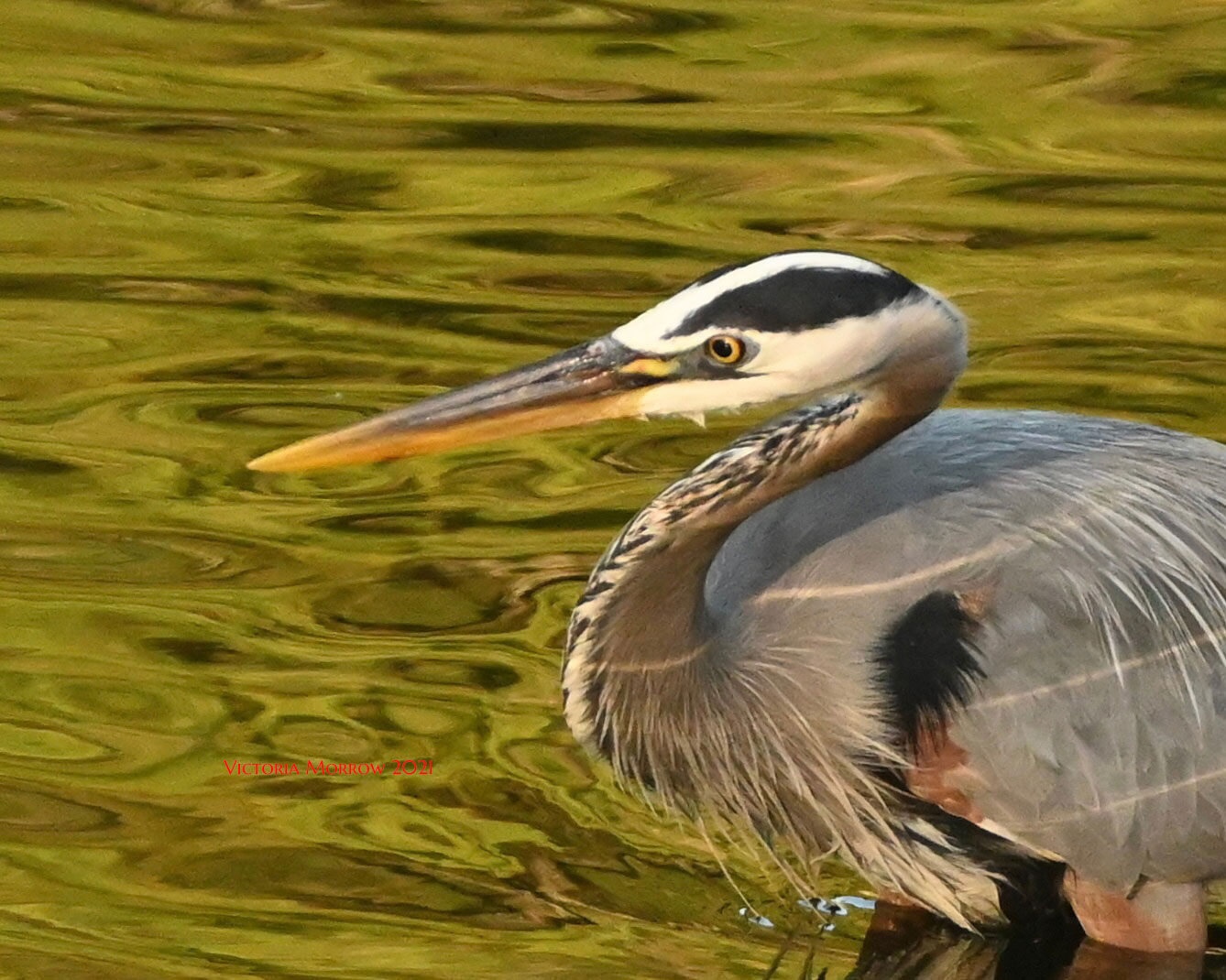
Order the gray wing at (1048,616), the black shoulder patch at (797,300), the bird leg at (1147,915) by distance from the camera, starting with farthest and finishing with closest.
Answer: the bird leg at (1147,915)
the gray wing at (1048,616)
the black shoulder patch at (797,300)

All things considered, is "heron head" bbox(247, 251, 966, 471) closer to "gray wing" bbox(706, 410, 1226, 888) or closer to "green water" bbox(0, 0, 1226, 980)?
"gray wing" bbox(706, 410, 1226, 888)

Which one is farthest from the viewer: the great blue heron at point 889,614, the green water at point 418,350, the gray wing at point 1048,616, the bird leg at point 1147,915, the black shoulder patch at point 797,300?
the green water at point 418,350

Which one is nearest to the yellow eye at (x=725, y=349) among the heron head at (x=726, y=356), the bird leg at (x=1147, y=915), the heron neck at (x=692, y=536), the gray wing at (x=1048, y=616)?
the heron head at (x=726, y=356)

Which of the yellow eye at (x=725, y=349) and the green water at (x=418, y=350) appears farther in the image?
the green water at (x=418, y=350)

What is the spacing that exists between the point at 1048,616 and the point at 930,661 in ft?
0.80

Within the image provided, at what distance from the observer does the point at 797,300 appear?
14.9 feet

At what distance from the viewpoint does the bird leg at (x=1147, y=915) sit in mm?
4953

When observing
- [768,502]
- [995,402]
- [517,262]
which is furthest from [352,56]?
[768,502]

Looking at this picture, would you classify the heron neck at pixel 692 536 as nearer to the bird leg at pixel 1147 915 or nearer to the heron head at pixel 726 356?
the heron head at pixel 726 356

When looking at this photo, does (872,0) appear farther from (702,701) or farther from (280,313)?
(702,701)

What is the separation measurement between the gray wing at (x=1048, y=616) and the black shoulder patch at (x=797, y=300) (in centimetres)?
50

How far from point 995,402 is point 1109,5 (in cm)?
468

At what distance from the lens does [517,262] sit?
8.41 meters

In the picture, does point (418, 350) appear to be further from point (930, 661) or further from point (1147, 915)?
point (1147, 915)
